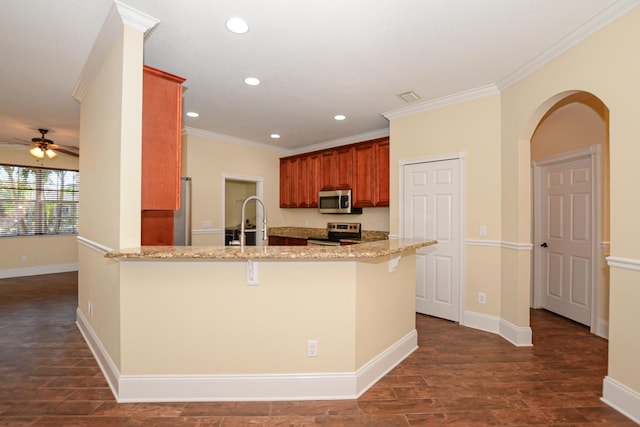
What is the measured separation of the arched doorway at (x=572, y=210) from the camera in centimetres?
338

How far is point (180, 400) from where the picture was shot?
2102 millimetres

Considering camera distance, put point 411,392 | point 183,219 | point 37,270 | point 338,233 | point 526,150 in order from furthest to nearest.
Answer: point 37,270 < point 338,233 < point 183,219 < point 526,150 < point 411,392

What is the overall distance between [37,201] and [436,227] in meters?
7.54

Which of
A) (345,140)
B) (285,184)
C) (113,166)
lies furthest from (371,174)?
(113,166)

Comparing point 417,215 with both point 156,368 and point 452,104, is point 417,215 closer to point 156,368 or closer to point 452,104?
point 452,104

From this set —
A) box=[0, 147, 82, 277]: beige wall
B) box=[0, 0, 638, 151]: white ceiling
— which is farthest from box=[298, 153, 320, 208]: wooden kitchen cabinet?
box=[0, 147, 82, 277]: beige wall

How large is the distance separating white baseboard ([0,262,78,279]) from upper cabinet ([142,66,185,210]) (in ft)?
19.9

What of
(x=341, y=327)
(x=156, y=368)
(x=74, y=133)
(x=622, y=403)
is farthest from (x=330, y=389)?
(x=74, y=133)

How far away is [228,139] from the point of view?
5469 millimetres

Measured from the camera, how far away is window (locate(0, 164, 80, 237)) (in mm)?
5969

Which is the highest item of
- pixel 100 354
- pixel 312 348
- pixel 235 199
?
pixel 235 199

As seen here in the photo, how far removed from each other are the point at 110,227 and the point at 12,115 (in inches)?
142

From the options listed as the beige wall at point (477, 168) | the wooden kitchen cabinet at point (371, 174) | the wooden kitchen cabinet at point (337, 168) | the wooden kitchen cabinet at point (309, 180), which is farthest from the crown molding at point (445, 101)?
the wooden kitchen cabinet at point (309, 180)

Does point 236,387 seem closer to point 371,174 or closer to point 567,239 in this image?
point 371,174
